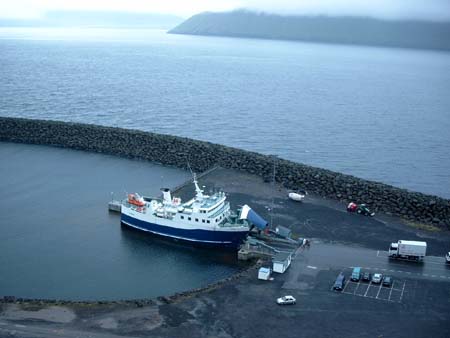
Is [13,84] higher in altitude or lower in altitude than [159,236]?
higher

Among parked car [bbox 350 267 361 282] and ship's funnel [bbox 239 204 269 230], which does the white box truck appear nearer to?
parked car [bbox 350 267 361 282]

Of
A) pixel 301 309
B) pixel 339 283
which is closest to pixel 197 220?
pixel 339 283

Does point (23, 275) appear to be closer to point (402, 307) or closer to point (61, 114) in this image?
point (402, 307)

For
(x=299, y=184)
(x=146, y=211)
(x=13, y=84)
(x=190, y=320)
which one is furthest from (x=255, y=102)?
(x=190, y=320)

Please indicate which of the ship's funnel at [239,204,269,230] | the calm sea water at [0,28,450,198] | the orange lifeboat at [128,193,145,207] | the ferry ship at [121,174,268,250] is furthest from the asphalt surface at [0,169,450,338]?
the calm sea water at [0,28,450,198]

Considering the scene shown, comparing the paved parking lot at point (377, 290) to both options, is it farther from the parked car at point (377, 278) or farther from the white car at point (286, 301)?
the white car at point (286, 301)
